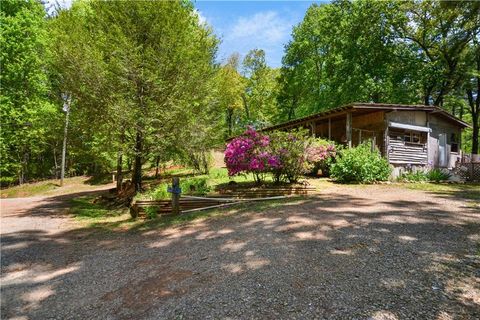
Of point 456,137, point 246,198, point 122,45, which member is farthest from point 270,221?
point 456,137

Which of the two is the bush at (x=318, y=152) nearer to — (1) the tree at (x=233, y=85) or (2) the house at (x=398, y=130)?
(2) the house at (x=398, y=130)

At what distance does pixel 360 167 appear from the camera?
13281 mm

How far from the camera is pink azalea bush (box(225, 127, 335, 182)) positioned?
11305 millimetres

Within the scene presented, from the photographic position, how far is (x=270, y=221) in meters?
7.04

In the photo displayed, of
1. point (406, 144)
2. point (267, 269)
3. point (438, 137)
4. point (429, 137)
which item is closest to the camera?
point (267, 269)

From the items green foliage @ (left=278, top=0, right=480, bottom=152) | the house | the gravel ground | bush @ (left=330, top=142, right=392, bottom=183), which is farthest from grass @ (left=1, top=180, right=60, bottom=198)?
green foliage @ (left=278, top=0, right=480, bottom=152)

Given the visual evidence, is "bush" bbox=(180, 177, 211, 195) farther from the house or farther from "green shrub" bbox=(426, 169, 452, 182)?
"green shrub" bbox=(426, 169, 452, 182)

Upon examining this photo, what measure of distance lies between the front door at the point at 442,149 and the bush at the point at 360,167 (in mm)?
9174

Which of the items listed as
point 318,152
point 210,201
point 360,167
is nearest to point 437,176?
point 360,167

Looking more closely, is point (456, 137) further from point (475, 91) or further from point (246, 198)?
point (246, 198)

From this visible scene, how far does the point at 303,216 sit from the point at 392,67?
2469 centimetres

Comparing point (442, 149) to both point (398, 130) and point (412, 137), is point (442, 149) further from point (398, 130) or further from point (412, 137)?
point (398, 130)

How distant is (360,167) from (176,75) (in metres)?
9.06

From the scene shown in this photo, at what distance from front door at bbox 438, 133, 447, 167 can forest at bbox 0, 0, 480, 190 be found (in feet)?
19.5
